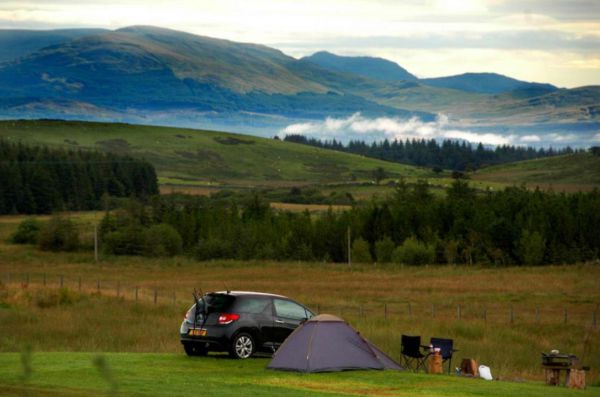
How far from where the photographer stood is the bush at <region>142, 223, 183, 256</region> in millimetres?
136875

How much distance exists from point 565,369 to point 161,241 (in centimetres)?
11187

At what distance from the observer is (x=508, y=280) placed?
302ft

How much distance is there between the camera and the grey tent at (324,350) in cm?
2981

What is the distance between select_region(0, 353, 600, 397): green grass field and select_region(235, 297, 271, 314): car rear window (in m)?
1.45

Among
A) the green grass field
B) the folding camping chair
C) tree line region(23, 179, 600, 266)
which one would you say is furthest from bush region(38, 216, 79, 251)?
the folding camping chair

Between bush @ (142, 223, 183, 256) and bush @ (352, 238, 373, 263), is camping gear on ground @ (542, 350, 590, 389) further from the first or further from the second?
bush @ (142, 223, 183, 256)

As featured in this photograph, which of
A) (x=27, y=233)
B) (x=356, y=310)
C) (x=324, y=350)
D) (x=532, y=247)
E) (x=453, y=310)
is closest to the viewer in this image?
(x=324, y=350)

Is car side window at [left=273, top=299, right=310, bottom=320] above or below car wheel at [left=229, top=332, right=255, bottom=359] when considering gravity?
above

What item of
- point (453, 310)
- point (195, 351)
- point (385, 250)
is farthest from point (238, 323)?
point (385, 250)

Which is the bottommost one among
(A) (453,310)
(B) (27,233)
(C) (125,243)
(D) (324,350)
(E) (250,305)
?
(B) (27,233)

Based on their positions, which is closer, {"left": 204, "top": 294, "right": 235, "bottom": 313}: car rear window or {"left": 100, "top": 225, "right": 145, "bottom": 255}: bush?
{"left": 204, "top": 294, "right": 235, "bottom": 313}: car rear window

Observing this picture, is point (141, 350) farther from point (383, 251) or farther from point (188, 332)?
point (383, 251)

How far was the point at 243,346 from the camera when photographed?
1248 inches

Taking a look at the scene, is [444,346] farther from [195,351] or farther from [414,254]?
[414,254]
